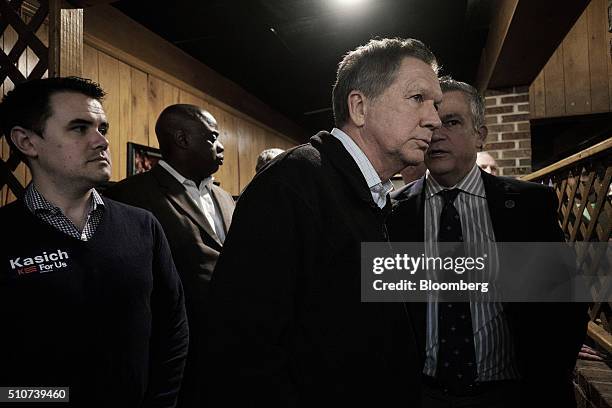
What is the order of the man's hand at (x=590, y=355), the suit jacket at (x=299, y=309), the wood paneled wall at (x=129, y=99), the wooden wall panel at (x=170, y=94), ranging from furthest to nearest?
the wooden wall panel at (x=170, y=94) < the wood paneled wall at (x=129, y=99) < the man's hand at (x=590, y=355) < the suit jacket at (x=299, y=309)

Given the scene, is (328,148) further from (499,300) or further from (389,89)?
(499,300)

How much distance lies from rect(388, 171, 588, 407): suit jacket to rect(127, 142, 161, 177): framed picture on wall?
86.8 inches

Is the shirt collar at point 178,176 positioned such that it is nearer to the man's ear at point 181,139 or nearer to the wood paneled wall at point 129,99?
the man's ear at point 181,139

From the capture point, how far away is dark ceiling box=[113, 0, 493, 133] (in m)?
3.12

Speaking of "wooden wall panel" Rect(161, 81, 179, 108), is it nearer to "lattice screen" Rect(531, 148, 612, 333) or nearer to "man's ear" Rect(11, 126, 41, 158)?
"man's ear" Rect(11, 126, 41, 158)

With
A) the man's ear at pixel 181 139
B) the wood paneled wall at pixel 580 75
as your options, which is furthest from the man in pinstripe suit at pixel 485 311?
the wood paneled wall at pixel 580 75

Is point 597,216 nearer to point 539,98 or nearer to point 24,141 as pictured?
point 24,141

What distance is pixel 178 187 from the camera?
6.36 ft

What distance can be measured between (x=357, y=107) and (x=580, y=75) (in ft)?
12.2

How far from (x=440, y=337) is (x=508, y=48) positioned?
232cm

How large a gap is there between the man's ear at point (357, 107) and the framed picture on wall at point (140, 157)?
2.37m

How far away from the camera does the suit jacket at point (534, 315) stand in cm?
123

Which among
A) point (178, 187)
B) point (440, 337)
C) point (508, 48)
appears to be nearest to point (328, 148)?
point (440, 337)

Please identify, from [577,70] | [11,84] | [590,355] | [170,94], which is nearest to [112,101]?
[170,94]
